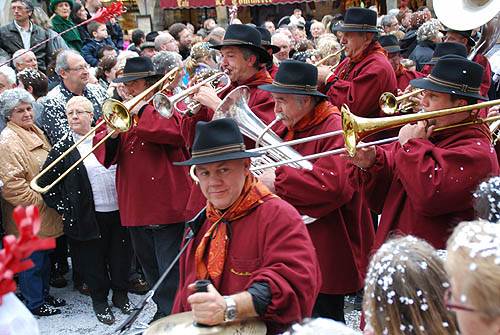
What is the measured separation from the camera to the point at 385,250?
6.92 ft

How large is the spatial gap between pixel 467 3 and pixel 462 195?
2.84 meters

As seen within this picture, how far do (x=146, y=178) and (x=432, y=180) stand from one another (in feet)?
8.89

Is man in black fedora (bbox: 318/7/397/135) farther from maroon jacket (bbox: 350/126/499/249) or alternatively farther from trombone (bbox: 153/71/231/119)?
maroon jacket (bbox: 350/126/499/249)

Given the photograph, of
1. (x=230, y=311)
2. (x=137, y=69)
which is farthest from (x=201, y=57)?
(x=230, y=311)

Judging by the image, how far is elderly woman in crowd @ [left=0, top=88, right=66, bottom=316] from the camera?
549 cm

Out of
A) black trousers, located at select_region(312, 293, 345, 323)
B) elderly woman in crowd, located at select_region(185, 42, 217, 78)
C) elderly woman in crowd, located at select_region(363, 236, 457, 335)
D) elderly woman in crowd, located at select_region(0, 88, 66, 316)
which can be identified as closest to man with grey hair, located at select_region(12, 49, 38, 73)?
elderly woman in crowd, located at select_region(0, 88, 66, 316)

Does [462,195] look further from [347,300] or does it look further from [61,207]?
[61,207]

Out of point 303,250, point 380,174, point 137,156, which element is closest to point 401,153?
point 380,174

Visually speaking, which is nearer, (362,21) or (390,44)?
(362,21)

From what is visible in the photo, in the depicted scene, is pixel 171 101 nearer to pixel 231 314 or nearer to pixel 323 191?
pixel 323 191

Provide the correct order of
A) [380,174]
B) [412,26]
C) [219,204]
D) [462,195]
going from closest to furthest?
[219,204] → [462,195] → [380,174] → [412,26]

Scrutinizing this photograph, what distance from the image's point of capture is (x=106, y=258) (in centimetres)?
590

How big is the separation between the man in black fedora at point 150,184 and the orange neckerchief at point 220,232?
2127 mm

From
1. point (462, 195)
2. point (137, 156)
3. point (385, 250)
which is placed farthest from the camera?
point (137, 156)
